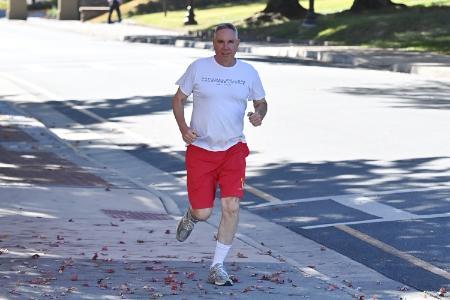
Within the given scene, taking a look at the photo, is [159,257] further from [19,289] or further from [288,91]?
[288,91]

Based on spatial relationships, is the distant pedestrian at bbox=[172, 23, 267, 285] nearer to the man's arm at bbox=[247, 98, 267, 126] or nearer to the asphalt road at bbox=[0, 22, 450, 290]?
the man's arm at bbox=[247, 98, 267, 126]

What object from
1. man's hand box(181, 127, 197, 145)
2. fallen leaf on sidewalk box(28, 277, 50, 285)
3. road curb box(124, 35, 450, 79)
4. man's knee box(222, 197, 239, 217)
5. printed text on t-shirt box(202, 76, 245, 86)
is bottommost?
road curb box(124, 35, 450, 79)

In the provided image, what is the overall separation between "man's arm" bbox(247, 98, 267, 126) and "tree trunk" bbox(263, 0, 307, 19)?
39.8 metres

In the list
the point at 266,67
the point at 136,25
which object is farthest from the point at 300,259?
the point at 136,25

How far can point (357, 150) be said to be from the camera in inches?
637

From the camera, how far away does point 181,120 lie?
8.69m

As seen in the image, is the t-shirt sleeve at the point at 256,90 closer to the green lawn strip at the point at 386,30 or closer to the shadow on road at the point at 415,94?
the shadow on road at the point at 415,94

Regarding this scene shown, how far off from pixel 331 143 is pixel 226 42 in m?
8.52

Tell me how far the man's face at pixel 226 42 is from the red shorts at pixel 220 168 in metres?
0.64

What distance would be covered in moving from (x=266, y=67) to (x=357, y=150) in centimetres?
1496

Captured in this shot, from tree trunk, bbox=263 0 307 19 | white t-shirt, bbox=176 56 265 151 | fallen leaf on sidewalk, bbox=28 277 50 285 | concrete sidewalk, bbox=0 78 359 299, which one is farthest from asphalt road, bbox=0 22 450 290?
tree trunk, bbox=263 0 307 19

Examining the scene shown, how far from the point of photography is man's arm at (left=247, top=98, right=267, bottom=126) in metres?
8.59

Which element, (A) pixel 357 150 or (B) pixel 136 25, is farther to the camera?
(B) pixel 136 25

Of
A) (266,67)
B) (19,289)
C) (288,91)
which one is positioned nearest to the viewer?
(19,289)
